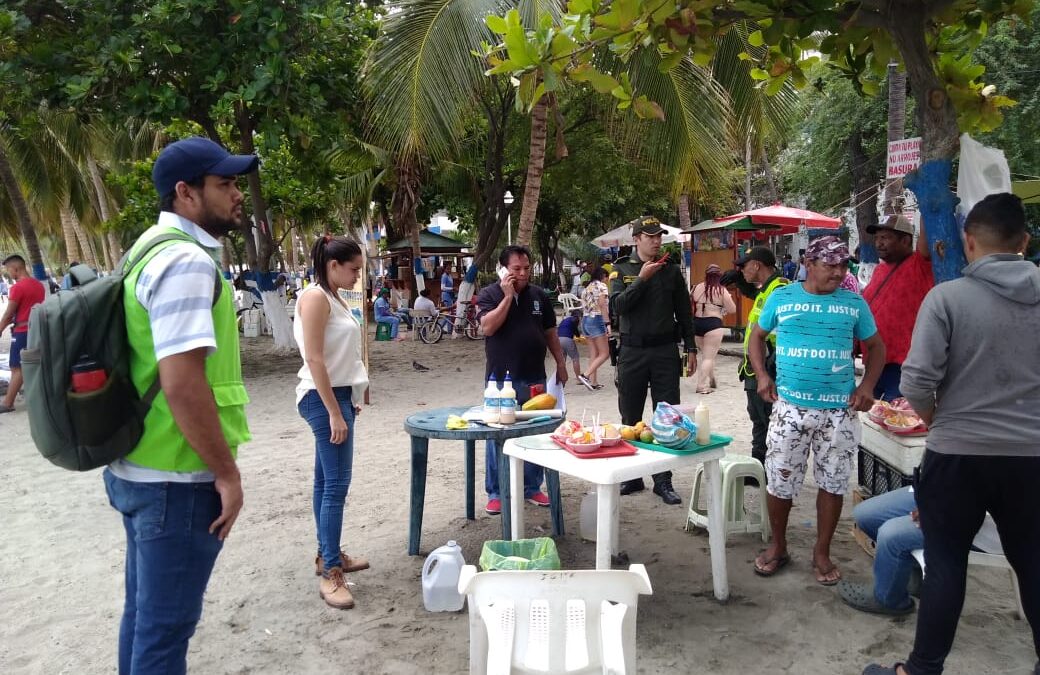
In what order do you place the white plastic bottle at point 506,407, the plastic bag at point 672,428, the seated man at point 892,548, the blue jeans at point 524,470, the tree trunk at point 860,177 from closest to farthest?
the seated man at point 892,548 < the plastic bag at point 672,428 < the white plastic bottle at point 506,407 < the blue jeans at point 524,470 < the tree trunk at point 860,177

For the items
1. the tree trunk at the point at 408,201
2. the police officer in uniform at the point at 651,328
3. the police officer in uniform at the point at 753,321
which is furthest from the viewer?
the tree trunk at the point at 408,201

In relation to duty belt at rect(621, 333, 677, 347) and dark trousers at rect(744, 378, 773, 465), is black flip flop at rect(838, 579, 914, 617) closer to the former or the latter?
dark trousers at rect(744, 378, 773, 465)

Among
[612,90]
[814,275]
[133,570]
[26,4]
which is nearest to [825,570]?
[814,275]

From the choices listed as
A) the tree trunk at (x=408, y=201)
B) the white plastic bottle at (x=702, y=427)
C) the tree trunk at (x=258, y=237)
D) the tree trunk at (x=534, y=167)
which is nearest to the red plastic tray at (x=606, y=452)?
the white plastic bottle at (x=702, y=427)

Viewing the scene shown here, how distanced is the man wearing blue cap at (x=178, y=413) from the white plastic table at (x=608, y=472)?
5.01ft

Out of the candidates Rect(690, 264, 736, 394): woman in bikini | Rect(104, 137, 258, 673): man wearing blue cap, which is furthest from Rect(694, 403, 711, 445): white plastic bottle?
Rect(690, 264, 736, 394): woman in bikini

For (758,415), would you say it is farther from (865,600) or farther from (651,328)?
(865,600)

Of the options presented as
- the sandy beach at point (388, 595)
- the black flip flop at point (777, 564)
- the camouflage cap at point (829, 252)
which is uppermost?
the camouflage cap at point (829, 252)

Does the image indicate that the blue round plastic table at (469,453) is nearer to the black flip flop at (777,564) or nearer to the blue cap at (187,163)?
the black flip flop at (777,564)

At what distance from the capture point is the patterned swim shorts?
11.6 feet

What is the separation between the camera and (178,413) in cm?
189

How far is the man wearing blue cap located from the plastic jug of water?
161 cm

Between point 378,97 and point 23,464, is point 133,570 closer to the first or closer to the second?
point 23,464

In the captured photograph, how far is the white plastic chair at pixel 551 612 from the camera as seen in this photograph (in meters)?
2.16
